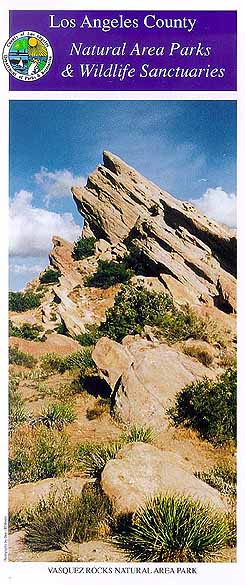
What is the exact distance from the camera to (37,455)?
229 inches

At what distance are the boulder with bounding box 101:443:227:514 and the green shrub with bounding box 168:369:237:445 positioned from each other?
613 mm

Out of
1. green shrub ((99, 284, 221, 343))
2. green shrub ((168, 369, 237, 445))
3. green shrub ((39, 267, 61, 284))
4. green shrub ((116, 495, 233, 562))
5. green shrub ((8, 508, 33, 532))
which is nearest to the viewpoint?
green shrub ((116, 495, 233, 562))

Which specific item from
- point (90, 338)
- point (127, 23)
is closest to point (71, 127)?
point (127, 23)

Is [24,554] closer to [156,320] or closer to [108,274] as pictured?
[156,320]

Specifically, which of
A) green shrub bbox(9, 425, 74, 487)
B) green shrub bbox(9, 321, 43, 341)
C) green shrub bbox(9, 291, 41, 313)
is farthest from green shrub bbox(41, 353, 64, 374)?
green shrub bbox(9, 425, 74, 487)

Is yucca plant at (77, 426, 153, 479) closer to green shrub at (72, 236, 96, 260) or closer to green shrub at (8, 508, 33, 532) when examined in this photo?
green shrub at (8, 508, 33, 532)

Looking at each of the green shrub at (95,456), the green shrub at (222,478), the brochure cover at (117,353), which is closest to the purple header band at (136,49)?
the brochure cover at (117,353)

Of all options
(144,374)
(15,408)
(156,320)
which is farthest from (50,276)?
(15,408)

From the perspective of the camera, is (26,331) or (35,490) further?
(26,331)

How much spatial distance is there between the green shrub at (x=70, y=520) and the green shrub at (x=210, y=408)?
1.31m

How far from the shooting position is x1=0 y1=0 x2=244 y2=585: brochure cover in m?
5.23
